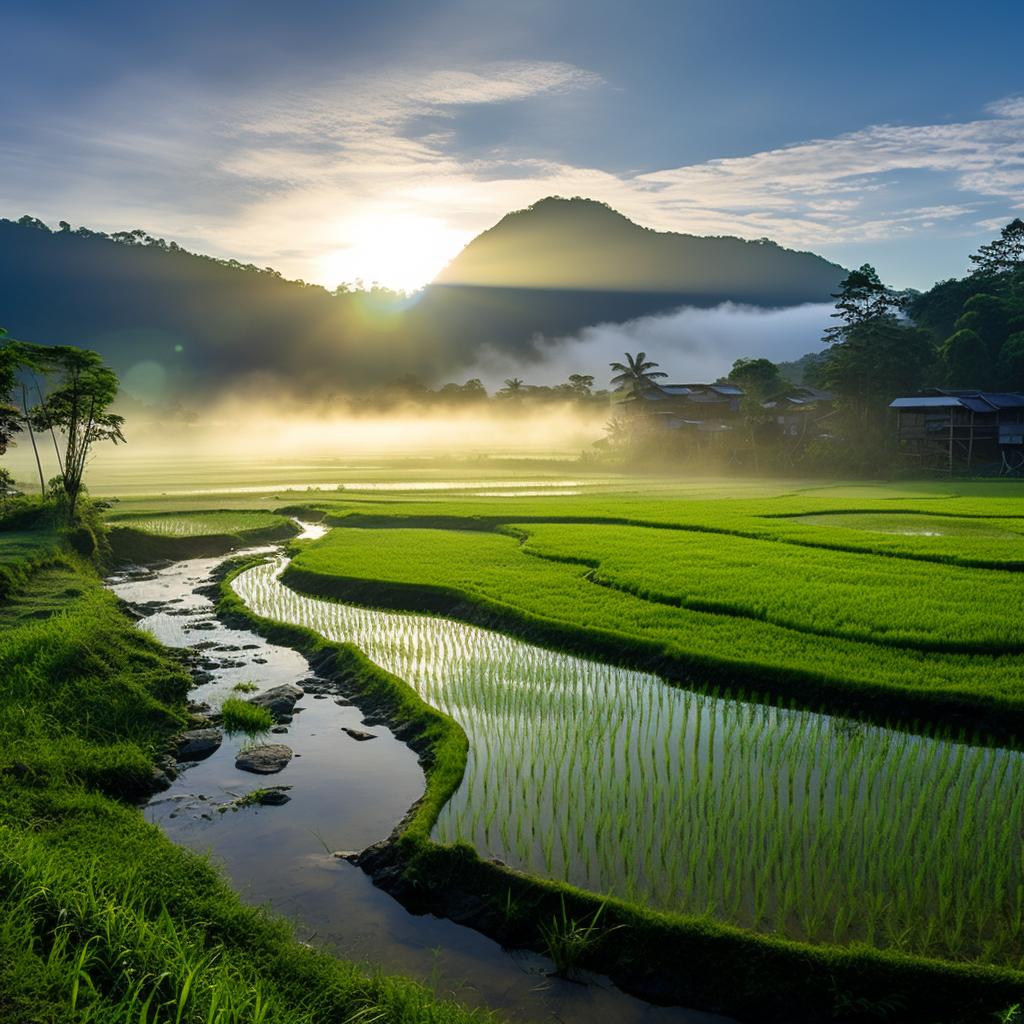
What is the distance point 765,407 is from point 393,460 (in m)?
29.5

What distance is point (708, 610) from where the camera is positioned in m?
11.5

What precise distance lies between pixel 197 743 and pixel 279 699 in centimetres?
134

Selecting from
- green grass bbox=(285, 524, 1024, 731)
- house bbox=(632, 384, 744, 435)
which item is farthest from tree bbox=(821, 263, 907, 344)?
green grass bbox=(285, 524, 1024, 731)

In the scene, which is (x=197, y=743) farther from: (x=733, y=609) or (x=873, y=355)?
(x=873, y=355)

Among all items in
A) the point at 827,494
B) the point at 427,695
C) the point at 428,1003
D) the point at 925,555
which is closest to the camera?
the point at 428,1003

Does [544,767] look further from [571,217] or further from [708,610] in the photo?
[571,217]

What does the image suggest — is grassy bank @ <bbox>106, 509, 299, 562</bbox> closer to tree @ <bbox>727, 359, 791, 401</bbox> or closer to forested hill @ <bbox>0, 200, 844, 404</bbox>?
tree @ <bbox>727, 359, 791, 401</bbox>

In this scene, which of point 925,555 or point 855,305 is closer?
point 925,555

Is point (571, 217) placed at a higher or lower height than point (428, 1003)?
higher

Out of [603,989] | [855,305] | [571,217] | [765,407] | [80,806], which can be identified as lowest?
[603,989]

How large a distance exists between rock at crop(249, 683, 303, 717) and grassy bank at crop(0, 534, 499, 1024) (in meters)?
0.98

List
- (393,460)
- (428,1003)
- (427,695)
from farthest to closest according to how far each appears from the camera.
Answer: (393,460) < (427,695) < (428,1003)

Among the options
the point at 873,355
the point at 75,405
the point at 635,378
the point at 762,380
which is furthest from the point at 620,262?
the point at 75,405

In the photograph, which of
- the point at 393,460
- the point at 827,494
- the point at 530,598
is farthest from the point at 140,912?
the point at 393,460
